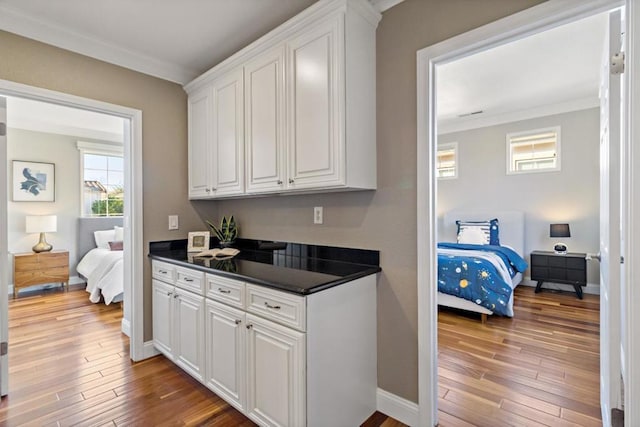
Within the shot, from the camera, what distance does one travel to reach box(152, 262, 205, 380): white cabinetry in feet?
6.95

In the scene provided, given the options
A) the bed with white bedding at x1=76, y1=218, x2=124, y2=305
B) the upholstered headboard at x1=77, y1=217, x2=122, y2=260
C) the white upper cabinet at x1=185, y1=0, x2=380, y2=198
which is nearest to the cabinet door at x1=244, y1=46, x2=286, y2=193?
the white upper cabinet at x1=185, y1=0, x2=380, y2=198

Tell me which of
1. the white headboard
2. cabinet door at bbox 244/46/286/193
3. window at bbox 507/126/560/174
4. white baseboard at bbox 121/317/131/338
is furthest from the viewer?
the white headboard

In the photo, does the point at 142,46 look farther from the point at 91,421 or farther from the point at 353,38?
the point at 91,421

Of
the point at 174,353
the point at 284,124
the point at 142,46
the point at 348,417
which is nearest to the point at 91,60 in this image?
the point at 142,46

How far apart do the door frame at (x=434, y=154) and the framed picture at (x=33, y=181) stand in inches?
222

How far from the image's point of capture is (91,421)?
1873 millimetres

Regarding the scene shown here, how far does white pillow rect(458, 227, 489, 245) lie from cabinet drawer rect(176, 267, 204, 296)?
426cm

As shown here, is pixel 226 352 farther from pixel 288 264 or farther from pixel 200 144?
pixel 200 144

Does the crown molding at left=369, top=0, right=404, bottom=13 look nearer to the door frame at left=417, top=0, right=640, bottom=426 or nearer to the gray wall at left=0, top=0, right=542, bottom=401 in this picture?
the gray wall at left=0, top=0, right=542, bottom=401

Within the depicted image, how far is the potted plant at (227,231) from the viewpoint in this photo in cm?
285

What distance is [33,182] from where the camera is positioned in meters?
4.78

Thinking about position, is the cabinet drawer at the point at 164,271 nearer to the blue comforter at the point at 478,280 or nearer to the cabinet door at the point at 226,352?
the cabinet door at the point at 226,352

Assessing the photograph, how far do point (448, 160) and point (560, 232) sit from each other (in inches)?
83.5

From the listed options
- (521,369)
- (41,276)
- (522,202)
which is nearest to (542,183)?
(522,202)
